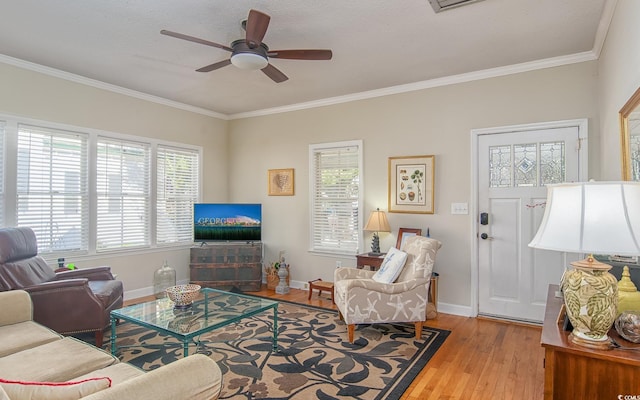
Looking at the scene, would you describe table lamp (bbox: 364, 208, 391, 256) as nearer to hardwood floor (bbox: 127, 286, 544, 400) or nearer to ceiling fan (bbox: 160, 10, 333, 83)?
hardwood floor (bbox: 127, 286, 544, 400)

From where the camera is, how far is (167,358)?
2.96 meters

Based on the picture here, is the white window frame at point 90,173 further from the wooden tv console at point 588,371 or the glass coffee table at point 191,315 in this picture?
the wooden tv console at point 588,371

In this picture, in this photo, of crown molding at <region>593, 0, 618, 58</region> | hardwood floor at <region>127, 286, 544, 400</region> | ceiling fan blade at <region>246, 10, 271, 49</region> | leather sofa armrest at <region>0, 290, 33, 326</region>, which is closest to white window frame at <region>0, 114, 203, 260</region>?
leather sofa armrest at <region>0, 290, 33, 326</region>

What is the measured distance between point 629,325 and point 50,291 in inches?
148

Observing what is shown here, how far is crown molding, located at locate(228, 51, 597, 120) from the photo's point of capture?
11.7 feet

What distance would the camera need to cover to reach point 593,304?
4.74ft

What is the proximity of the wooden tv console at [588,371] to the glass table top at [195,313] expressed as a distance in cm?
203

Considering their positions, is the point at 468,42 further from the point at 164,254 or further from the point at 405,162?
the point at 164,254

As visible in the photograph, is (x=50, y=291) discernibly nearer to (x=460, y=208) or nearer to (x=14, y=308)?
(x=14, y=308)

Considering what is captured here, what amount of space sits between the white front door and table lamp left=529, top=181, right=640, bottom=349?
250 cm

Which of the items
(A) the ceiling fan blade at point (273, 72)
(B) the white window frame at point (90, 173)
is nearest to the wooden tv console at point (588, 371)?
(A) the ceiling fan blade at point (273, 72)

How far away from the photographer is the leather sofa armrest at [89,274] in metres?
3.49

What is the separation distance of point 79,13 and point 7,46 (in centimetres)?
125

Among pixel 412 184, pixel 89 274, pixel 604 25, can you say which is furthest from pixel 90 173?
pixel 604 25
